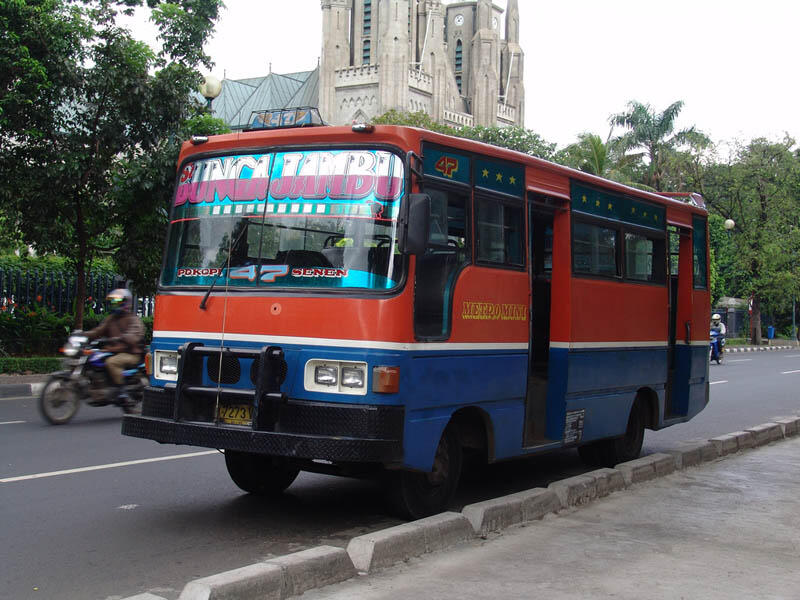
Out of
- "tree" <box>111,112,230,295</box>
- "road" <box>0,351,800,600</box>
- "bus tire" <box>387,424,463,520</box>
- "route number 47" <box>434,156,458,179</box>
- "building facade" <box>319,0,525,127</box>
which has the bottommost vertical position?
"road" <box>0,351,800,600</box>

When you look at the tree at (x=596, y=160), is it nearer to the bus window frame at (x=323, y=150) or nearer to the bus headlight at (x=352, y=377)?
the bus window frame at (x=323, y=150)

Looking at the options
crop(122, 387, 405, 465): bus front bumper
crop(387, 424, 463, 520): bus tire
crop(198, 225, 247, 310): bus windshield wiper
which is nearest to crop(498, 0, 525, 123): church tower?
crop(387, 424, 463, 520): bus tire

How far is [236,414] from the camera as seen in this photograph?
6.22 meters

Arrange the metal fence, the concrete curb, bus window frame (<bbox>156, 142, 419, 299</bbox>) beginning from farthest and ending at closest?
1. the metal fence
2. bus window frame (<bbox>156, 142, 419, 299</bbox>)
3. the concrete curb

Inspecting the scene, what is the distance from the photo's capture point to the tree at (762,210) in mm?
49781

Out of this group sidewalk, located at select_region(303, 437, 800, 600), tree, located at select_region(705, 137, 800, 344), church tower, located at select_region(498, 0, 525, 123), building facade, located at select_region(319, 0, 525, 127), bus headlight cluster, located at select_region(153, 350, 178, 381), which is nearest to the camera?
sidewalk, located at select_region(303, 437, 800, 600)

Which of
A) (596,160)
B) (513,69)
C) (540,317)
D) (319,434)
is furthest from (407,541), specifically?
(513,69)

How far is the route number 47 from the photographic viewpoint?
6680 millimetres

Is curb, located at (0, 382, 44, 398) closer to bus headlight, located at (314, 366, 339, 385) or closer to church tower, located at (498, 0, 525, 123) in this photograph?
bus headlight, located at (314, 366, 339, 385)

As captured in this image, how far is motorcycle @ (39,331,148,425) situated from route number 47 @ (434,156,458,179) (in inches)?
265

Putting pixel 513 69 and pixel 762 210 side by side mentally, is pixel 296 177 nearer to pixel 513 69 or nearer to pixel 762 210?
pixel 762 210

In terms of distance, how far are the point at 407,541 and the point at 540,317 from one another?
11.0 feet

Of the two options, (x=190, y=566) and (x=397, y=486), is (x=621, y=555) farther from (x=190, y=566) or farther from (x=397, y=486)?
(x=190, y=566)

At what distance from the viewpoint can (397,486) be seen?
21.6ft
